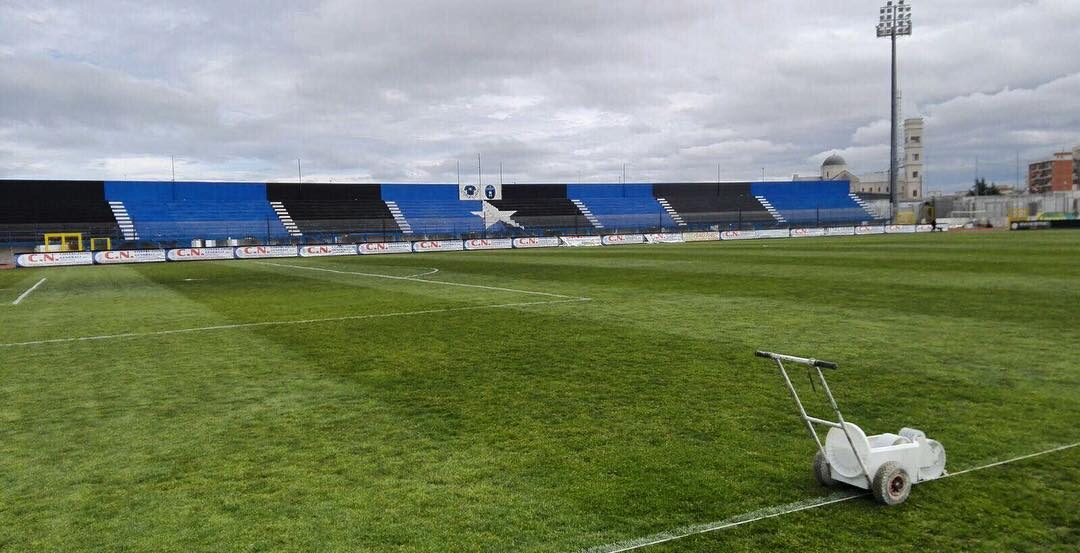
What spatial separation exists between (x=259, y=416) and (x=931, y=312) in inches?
422

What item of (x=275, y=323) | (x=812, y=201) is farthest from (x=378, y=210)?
(x=275, y=323)

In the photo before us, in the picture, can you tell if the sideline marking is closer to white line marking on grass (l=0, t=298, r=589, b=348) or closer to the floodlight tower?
white line marking on grass (l=0, t=298, r=589, b=348)

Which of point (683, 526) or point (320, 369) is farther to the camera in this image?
point (320, 369)

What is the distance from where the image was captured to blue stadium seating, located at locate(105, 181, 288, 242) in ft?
201

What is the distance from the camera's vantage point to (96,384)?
8.07 meters

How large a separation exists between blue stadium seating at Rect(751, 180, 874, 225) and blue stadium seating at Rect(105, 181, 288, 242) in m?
55.9

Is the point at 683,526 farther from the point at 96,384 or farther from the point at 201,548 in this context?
the point at 96,384

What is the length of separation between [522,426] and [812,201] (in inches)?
3485

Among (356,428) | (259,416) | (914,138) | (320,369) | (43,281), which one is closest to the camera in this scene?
(356,428)

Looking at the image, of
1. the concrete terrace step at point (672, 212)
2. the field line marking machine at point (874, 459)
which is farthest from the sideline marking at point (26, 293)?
the concrete terrace step at point (672, 212)

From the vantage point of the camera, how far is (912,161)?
132 metres

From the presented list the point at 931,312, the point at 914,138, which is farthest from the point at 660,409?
the point at 914,138

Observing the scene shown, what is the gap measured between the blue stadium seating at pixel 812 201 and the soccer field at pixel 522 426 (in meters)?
74.0

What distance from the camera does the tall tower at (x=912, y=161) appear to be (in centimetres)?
13175
